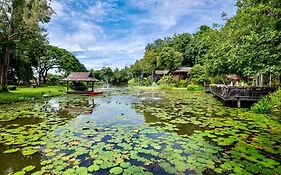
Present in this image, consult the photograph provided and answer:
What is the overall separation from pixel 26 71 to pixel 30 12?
77.4 ft

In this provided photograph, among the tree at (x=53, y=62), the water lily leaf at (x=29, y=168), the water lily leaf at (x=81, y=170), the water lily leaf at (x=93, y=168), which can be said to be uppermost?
the tree at (x=53, y=62)

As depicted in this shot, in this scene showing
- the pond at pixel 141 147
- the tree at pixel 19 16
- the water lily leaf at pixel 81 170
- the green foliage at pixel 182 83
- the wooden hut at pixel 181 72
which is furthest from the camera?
the wooden hut at pixel 181 72

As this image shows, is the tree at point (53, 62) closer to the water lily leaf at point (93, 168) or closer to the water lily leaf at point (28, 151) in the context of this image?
the water lily leaf at point (28, 151)

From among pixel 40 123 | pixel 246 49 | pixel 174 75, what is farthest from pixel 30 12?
pixel 174 75

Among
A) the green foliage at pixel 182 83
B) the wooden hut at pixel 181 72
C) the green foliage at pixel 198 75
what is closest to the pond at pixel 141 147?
the green foliage at pixel 198 75

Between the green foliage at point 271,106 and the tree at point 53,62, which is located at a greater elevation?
the tree at point 53,62

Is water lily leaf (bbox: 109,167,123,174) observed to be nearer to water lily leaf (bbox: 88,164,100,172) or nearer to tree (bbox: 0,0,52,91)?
water lily leaf (bbox: 88,164,100,172)

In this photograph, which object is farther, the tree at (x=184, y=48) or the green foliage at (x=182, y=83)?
the tree at (x=184, y=48)

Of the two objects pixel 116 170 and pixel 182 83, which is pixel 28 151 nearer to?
pixel 116 170

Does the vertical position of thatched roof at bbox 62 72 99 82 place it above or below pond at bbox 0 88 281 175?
above

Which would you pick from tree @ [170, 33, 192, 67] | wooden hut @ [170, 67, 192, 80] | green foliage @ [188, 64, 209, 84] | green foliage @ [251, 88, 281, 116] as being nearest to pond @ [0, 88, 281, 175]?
green foliage @ [251, 88, 281, 116]

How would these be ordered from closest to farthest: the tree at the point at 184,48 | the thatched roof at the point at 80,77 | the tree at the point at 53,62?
the thatched roof at the point at 80,77
the tree at the point at 53,62
the tree at the point at 184,48

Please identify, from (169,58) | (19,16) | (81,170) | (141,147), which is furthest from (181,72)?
(81,170)

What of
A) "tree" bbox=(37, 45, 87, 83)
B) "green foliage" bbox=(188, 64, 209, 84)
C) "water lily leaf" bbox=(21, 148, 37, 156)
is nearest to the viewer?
"water lily leaf" bbox=(21, 148, 37, 156)
